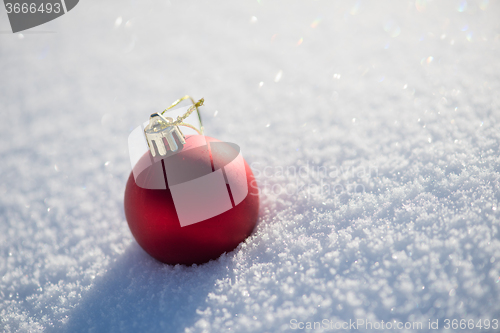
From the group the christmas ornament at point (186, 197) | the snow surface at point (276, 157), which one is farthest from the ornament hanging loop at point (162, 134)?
the snow surface at point (276, 157)

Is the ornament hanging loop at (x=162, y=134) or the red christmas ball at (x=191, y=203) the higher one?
the ornament hanging loop at (x=162, y=134)

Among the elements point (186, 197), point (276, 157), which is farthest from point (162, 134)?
point (276, 157)

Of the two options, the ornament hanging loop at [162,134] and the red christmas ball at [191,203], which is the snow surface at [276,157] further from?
the ornament hanging loop at [162,134]

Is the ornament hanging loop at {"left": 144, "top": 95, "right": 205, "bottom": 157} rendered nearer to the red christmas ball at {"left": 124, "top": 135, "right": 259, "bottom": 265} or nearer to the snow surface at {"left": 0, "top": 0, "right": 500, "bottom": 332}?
the red christmas ball at {"left": 124, "top": 135, "right": 259, "bottom": 265}

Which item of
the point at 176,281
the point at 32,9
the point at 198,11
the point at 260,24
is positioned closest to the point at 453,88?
the point at 260,24

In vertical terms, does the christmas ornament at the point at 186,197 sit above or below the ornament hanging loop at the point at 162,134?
below

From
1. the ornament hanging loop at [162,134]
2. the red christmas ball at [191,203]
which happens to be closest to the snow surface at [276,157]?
the red christmas ball at [191,203]

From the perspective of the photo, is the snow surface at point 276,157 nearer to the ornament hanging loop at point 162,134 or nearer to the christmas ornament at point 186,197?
the christmas ornament at point 186,197

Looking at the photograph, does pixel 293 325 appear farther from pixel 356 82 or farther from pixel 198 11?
pixel 198 11
